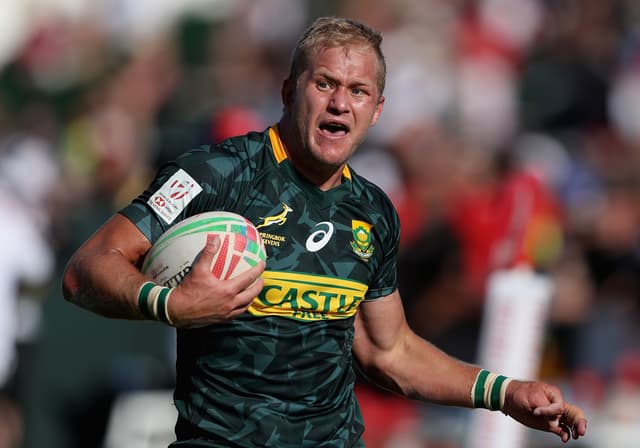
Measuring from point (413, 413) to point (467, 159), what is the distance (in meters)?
2.80

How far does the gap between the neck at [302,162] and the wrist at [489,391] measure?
1.12 meters

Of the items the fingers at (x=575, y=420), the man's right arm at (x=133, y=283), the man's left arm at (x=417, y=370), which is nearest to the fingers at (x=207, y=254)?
the man's right arm at (x=133, y=283)

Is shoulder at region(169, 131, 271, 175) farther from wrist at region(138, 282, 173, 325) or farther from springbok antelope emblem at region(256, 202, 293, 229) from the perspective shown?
wrist at region(138, 282, 173, 325)

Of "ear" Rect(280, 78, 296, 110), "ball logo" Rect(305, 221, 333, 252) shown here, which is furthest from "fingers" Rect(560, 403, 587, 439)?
"ear" Rect(280, 78, 296, 110)

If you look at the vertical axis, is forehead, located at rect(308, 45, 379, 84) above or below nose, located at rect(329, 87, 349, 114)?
above

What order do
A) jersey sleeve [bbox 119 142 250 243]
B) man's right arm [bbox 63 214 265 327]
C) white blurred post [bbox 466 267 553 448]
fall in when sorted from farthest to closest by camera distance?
white blurred post [bbox 466 267 553 448] → jersey sleeve [bbox 119 142 250 243] → man's right arm [bbox 63 214 265 327]

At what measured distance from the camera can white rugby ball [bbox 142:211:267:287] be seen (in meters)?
4.29

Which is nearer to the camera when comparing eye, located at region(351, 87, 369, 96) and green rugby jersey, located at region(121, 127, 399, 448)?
green rugby jersey, located at region(121, 127, 399, 448)

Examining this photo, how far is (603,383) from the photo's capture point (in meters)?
9.88

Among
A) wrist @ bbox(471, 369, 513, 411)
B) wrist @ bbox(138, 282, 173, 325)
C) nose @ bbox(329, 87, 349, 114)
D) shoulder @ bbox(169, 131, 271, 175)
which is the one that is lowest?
wrist @ bbox(138, 282, 173, 325)

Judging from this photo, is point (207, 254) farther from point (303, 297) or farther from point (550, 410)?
point (550, 410)

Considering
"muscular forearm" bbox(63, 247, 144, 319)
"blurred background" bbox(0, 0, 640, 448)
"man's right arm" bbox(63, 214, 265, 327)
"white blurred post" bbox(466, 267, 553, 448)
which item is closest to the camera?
"man's right arm" bbox(63, 214, 265, 327)

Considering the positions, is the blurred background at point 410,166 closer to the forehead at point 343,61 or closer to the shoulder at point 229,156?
the forehead at point 343,61

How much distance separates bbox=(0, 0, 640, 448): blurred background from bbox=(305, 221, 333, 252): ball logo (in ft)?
7.02
